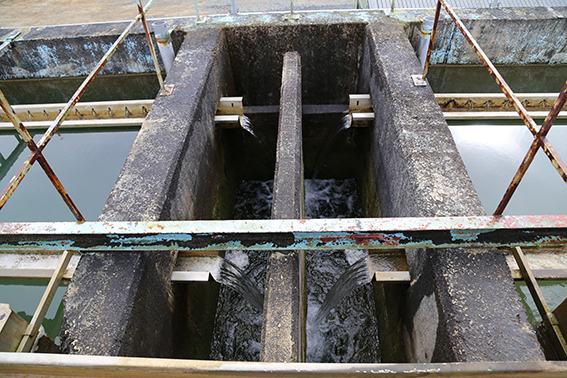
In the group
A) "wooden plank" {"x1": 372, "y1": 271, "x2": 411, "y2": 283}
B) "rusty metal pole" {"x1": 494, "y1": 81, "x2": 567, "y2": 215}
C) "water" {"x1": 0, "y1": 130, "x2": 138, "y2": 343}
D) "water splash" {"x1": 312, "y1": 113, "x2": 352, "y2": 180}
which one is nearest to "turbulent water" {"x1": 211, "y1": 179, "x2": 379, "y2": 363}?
"wooden plank" {"x1": 372, "y1": 271, "x2": 411, "y2": 283}

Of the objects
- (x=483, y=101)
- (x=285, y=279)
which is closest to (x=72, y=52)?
(x=285, y=279)

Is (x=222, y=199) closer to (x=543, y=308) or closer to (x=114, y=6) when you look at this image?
(x=543, y=308)

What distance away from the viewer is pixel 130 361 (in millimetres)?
1354

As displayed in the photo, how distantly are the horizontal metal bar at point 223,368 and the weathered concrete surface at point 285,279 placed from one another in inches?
29.1

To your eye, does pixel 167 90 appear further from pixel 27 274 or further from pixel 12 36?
pixel 12 36

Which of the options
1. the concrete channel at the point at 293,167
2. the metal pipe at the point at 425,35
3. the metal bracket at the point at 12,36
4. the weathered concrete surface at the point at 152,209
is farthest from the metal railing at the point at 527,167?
the metal bracket at the point at 12,36

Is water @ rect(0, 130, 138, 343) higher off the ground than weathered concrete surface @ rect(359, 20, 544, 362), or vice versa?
water @ rect(0, 130, 138, 343)

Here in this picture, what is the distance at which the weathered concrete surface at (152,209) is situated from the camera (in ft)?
6.67

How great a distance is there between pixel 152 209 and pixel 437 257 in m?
2.01

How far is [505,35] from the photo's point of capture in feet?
16.9

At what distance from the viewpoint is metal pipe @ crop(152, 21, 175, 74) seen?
14.6 ft

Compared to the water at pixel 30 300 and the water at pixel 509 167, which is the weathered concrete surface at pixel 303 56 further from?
the water at pixel 30 300

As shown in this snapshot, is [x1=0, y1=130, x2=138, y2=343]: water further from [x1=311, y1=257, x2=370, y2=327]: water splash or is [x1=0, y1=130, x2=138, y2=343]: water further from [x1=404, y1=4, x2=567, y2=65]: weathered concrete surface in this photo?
[x1=404, y1=4, x2=567, y2=65]: weathered concrete surface

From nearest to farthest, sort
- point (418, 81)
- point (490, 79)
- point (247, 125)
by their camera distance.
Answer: point (418, 81)
point (247, 125)
point (490, 79)
